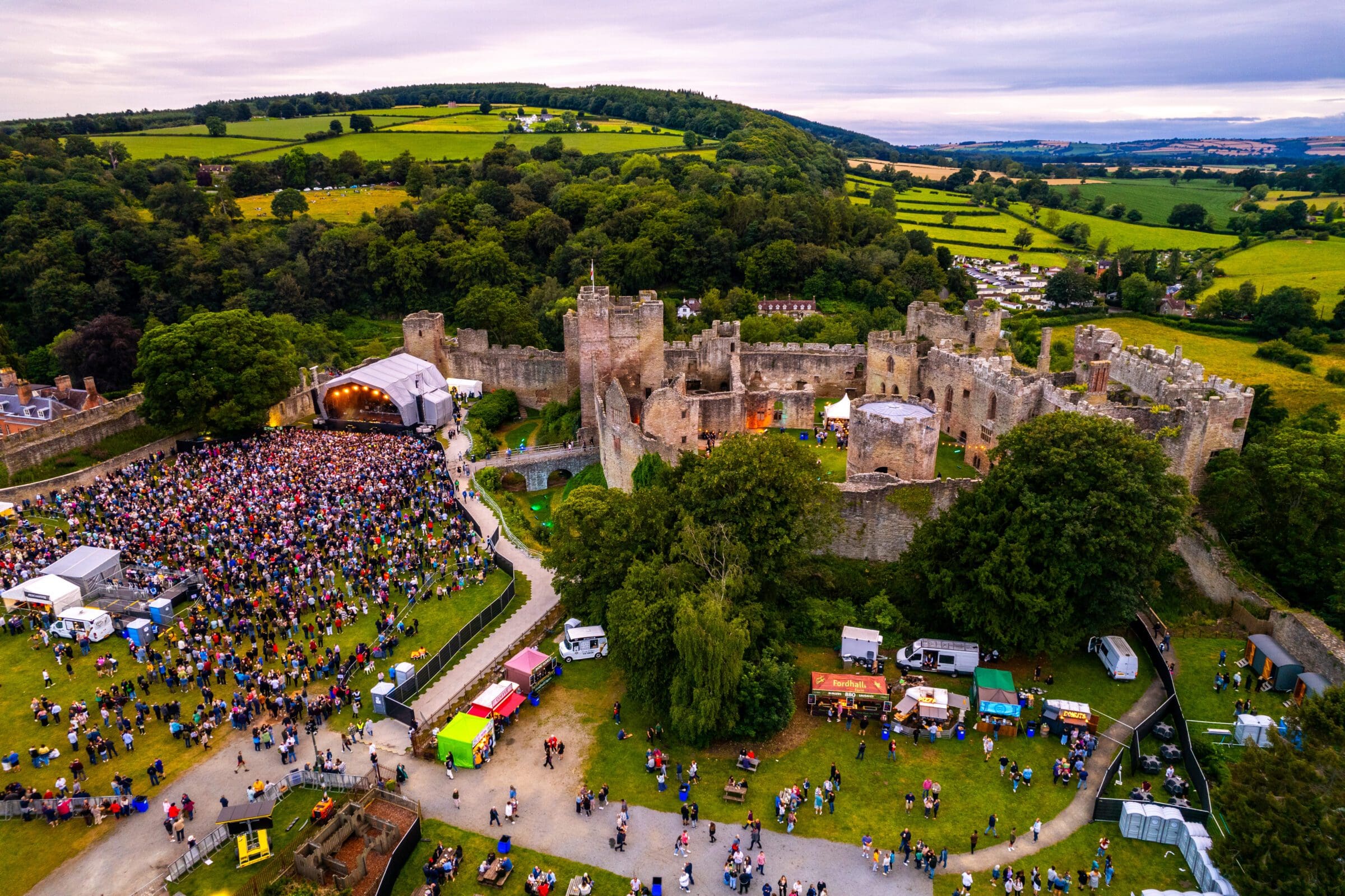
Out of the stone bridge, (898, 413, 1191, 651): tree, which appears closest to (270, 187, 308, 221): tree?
the stone bridge

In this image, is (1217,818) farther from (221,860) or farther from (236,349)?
(236,349)

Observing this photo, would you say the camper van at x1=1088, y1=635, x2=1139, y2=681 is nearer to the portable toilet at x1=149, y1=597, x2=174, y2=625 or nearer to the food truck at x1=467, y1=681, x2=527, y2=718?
the food truck at x1=467, y1=681, x2=527, y2=718

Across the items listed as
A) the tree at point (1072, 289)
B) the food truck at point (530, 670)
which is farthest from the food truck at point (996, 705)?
the tree at point (1072, 289)

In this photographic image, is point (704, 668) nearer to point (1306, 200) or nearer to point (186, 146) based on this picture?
point (1306, 200)

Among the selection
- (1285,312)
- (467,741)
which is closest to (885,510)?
(467,741)

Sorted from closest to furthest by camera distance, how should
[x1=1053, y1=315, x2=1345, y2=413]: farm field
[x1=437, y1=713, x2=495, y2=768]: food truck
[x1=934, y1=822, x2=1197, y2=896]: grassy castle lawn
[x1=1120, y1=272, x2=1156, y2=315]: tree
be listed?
[x1=934, y1=822, x2=1197, y2=896]: grassy castle lawn < [x1=437, y1=713, x2=495, y2=768]: food truck < [x1=1053, y1=315, x2=1345, y2=413]: farm field < [x1=1120, y1=272, x2=1156, y2=315]: tree

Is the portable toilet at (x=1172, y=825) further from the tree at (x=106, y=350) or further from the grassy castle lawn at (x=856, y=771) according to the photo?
the tree at (x=106, y=350)
